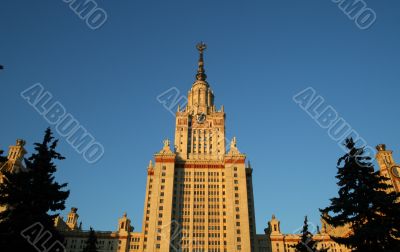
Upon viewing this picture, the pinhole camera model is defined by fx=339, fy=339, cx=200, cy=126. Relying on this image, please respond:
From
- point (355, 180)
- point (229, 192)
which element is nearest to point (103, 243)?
point (229, 192)

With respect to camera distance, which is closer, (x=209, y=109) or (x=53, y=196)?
(x=53, y=196)

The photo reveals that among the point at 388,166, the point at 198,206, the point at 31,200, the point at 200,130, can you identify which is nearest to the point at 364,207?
the point at 31,200

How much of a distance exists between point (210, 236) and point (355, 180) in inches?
3026

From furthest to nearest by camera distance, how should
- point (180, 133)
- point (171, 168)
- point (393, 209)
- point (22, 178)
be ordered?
point (180, 133)
point (171, 168)
point (22, 178)
point (393, 209)

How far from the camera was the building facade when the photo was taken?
9788 cm

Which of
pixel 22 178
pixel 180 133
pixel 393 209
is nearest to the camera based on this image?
pixel 393 209

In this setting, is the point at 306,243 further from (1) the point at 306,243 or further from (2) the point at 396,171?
(2) the point at 396,171

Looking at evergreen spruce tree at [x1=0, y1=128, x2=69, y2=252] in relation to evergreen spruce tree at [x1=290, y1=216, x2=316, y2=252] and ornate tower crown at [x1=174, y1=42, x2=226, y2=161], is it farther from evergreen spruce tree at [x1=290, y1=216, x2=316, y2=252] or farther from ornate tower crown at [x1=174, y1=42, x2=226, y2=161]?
ornate tower crown at [x1=174, y1=42, x2=226, y2=161]

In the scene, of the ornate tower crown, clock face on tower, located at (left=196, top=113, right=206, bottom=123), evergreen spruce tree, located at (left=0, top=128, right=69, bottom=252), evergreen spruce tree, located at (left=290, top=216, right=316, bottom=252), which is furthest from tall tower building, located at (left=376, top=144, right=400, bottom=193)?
evergreen spruce tree, located at (left=0, top=128, right=69, bottom=252)

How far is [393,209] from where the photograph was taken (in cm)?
2741

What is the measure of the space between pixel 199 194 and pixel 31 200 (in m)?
83.2

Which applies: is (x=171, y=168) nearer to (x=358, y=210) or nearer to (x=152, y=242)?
(x=152, y=242)

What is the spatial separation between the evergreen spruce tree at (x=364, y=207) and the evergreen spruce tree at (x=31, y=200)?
960 inches

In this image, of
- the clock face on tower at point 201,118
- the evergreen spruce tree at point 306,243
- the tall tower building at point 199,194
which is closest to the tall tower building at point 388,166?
the tall tower building at point 199,194
